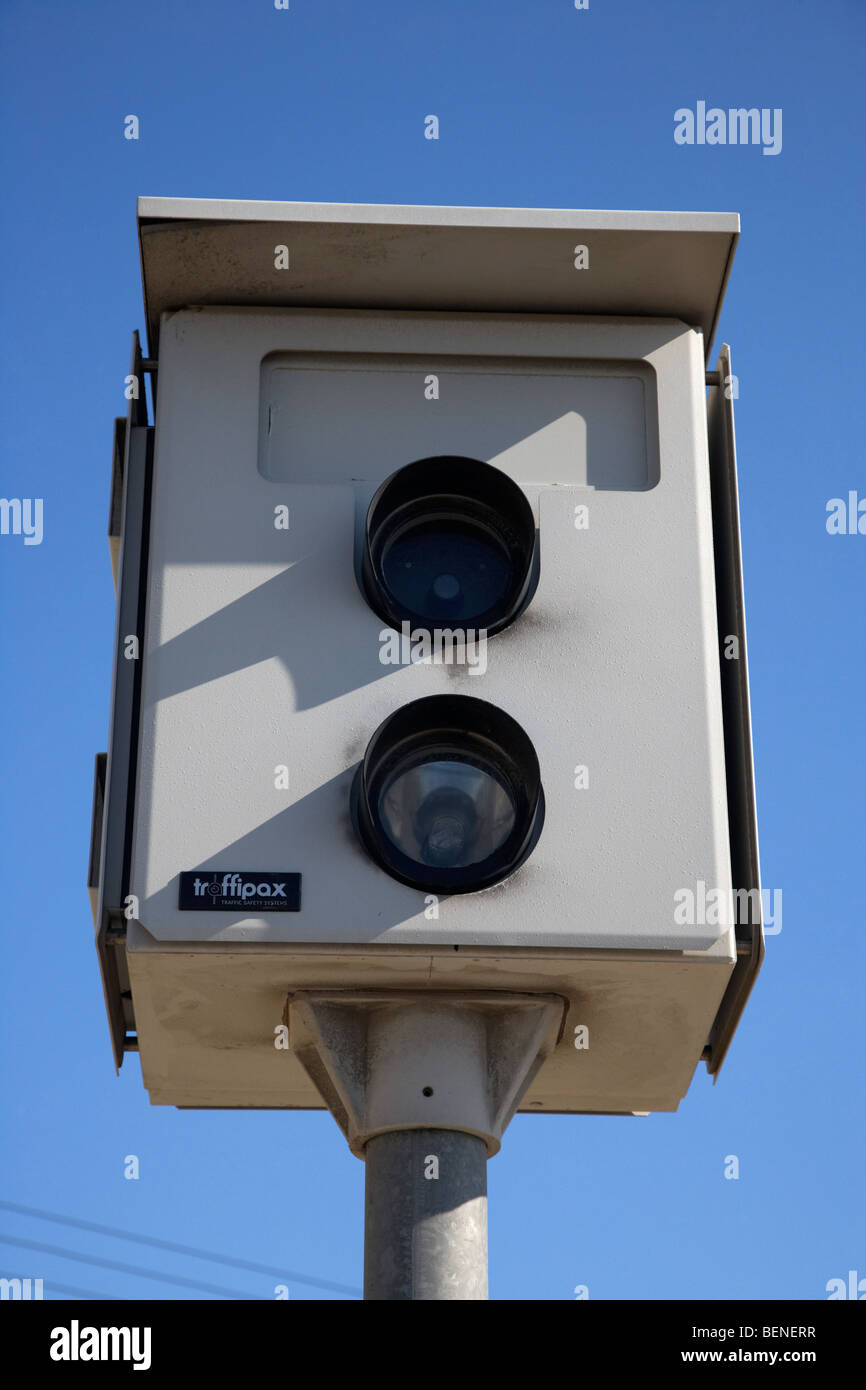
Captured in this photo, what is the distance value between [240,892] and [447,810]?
2.54 feet

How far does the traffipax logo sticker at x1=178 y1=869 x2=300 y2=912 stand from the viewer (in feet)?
22.9

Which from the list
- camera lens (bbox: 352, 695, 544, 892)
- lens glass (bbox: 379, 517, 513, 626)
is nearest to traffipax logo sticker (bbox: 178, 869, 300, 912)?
camera lens (bbox: 352, 695, 544, 892)

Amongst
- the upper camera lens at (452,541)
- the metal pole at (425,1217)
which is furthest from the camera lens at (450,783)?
the metal pole at (425,1217)

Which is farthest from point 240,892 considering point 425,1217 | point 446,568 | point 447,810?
point 446,568

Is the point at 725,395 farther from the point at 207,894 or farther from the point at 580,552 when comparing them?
the point at 207,894

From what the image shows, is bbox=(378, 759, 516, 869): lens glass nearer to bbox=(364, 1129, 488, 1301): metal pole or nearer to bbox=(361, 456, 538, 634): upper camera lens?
bbox=(361, 456, 538, 634): upper camera lens

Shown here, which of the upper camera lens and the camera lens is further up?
the upper camera lens

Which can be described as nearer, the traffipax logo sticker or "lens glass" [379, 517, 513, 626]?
the traffipax logo sticker

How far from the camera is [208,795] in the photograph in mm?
7188

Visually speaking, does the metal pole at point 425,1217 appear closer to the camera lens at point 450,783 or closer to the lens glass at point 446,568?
the camera lens at point 450,783

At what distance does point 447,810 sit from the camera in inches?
287

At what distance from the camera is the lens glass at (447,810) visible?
7.22 metres

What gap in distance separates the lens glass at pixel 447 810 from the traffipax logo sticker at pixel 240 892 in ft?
1.46

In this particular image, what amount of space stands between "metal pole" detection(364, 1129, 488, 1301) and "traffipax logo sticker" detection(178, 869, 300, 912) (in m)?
0.93
